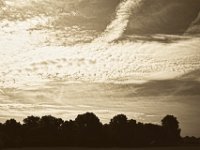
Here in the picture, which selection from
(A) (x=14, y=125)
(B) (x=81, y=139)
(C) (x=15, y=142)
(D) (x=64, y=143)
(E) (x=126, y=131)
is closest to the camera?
(C) (x=15, y=142)

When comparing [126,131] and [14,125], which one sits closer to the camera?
[14,125]

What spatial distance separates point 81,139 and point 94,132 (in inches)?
840

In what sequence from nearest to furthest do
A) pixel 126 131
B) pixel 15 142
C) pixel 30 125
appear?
pixel 15 142 → pixel 30 125 → pixel 126 131

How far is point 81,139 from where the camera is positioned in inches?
6353

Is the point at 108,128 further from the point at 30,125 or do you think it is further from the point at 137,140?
the point at 30,125

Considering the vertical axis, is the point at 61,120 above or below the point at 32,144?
above

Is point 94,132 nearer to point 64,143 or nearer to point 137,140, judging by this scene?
point 137,140

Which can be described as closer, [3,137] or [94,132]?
[3,137]

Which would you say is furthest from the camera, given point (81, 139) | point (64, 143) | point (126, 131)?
point (126, 131)

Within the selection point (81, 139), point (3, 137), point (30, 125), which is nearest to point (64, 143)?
point (81, 139)

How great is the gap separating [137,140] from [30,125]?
50592mm

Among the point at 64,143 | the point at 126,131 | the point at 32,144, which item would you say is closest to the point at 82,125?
the point at 126,131

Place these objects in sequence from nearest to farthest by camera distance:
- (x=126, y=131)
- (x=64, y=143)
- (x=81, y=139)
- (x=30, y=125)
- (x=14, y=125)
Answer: (x=64, y=143), (x=81, y=139), (x=14, y=125), (x=30, y=125), (x=126, y=131)

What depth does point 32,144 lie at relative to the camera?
5586 inches
